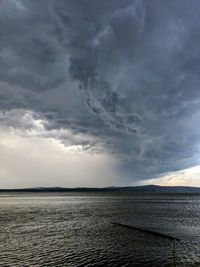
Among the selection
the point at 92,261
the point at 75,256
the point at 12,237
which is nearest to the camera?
the point at 92,261

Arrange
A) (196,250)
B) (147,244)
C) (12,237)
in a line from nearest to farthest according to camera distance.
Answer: (196,250), (147,244), (12,237)

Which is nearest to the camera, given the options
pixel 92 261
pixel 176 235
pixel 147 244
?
pixel 92 261

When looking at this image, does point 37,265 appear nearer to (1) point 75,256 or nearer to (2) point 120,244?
(1) point 75,256

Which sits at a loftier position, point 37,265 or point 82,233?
point 82,233

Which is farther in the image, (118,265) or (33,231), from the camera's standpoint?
(33,231)

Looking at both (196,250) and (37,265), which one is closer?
(37,265)

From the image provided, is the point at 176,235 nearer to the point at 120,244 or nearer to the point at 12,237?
the point at 120,244

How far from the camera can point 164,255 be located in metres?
44.2

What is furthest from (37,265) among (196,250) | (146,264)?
(196,250)

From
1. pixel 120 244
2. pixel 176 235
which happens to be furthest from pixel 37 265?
pixel 176 235

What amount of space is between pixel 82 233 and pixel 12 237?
49.6ft

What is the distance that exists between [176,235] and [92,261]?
27.4 m

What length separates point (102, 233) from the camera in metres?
63.2

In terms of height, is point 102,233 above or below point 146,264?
above
